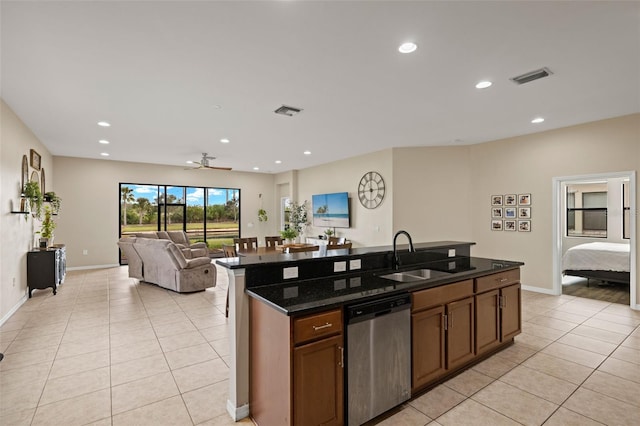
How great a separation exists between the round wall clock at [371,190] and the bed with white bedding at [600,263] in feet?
12.7

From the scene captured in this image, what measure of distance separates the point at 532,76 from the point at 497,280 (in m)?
2.13

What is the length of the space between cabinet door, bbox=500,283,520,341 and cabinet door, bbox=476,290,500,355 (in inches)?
3.6

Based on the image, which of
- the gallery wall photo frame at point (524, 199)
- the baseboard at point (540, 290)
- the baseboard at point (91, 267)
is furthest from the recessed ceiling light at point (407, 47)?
the baseboard at point (91, 267)

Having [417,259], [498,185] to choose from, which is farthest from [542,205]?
[417,259]

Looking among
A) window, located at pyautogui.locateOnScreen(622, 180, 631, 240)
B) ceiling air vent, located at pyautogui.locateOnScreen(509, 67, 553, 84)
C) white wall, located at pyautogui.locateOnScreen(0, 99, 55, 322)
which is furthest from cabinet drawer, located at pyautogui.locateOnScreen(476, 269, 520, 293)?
window, located at pyautogui.locateOnScreen(622, 180, 631, 240)

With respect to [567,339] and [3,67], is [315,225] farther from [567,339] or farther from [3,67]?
[3,67]

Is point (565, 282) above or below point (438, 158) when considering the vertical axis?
below

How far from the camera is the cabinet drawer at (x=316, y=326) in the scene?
176cm

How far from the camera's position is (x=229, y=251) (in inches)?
202

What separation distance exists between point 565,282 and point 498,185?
2491 mm

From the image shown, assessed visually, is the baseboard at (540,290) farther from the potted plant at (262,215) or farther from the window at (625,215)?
the potted plant at (262,215)

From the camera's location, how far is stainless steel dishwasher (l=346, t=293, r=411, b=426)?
77.0 inches

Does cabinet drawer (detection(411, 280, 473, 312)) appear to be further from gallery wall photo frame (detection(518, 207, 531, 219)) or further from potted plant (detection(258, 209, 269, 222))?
potted plant (detection(258, 209, 269, 222))

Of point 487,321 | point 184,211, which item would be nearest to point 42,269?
point 184,211
